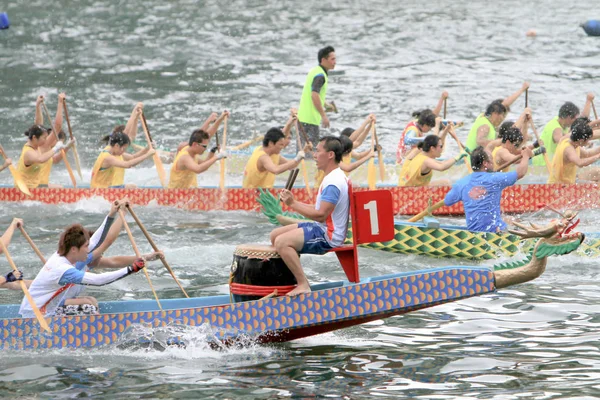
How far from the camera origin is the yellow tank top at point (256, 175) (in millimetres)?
14414

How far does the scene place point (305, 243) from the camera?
331 inches

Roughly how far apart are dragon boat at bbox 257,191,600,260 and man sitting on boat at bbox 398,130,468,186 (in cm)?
206

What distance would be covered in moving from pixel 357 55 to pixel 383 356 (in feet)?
60.6

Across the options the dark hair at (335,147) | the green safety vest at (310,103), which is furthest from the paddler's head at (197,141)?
the dark hair at (335,147)

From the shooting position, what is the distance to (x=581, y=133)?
13.6m

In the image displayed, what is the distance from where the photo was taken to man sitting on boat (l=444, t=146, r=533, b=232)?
11211 millimetres

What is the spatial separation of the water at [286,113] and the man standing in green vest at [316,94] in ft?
6.37

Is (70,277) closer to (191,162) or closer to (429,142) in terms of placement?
(191,162)

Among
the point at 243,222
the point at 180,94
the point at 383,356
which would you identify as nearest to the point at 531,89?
the point at 180,94

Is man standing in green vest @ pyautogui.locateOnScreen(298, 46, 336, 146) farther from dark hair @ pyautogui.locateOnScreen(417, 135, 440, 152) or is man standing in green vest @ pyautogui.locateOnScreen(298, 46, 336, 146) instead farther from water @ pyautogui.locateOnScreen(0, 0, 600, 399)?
dark hair @ pyautogui.locateOnScreen(417, 135, 440, 152)

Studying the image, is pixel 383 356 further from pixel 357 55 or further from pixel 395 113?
pixel 357 55

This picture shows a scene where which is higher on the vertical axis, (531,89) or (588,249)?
(531,89)

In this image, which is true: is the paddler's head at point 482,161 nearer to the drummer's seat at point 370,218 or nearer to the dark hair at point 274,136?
the drummer's seat at point 370,218

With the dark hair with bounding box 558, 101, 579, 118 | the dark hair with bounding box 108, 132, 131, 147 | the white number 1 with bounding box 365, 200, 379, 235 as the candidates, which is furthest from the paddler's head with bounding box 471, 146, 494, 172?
the dark hair with bounding box 108, 132, 131, 147
